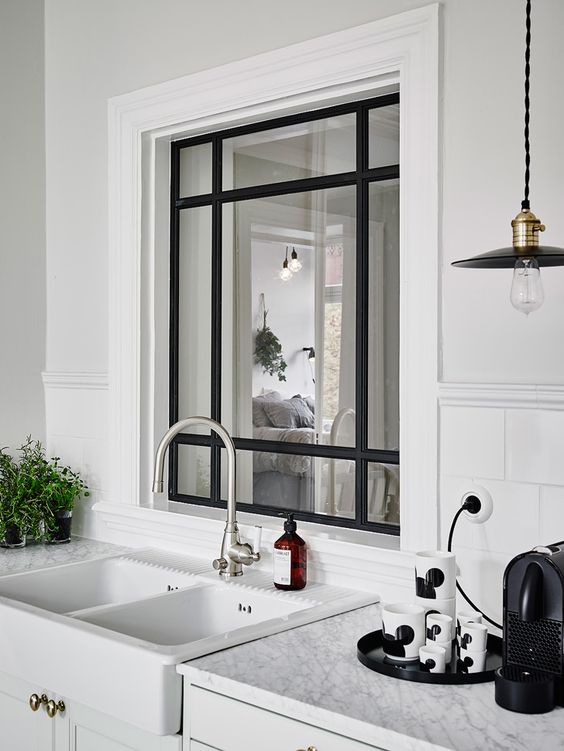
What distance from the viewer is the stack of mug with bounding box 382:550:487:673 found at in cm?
159

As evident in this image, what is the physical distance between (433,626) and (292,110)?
143 centimetres

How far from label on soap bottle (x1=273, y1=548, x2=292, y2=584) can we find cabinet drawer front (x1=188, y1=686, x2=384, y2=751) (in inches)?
20.7

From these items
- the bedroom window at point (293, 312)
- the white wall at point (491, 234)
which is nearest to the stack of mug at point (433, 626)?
the white wall at point (491, 234)

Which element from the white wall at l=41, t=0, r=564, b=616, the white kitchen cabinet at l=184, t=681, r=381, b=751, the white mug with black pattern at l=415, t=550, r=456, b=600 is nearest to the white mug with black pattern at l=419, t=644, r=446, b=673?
the white mug with black pattern at l=415, t=550, r=456, b=600

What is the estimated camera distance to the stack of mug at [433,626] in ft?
5.23

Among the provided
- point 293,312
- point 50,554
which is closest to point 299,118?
point 293,312

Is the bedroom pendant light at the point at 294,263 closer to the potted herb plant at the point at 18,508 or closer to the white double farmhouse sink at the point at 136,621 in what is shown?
the white double farmhouse sink at the point at 136,621

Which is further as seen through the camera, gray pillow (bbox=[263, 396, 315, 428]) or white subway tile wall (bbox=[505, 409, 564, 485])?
gray pillow (bbox=[263, 396, 315, 428])

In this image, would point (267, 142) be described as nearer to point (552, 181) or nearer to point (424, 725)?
point (552, 181)

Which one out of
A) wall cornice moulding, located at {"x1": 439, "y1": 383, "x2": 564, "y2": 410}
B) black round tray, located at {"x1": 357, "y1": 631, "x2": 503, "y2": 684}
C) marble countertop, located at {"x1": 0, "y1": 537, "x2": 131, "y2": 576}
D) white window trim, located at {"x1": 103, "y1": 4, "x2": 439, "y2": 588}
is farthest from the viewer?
marble countertop, located at {"x1": 0, "y1": 537, "x2": 131, "y2": 576}

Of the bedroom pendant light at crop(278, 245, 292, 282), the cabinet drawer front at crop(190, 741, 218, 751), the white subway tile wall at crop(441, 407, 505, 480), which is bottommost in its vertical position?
the cabinet drawer front at crop(190, 741, 218, 751)

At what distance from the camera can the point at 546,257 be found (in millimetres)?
1544

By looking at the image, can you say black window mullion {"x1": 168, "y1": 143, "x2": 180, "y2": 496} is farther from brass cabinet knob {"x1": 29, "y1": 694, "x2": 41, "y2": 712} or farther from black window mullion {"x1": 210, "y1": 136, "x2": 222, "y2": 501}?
brass cabinet knob {"x1": 29, "y1": 694, "x2": 41, "y2": 712}

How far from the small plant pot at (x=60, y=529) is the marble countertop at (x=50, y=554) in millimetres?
26
